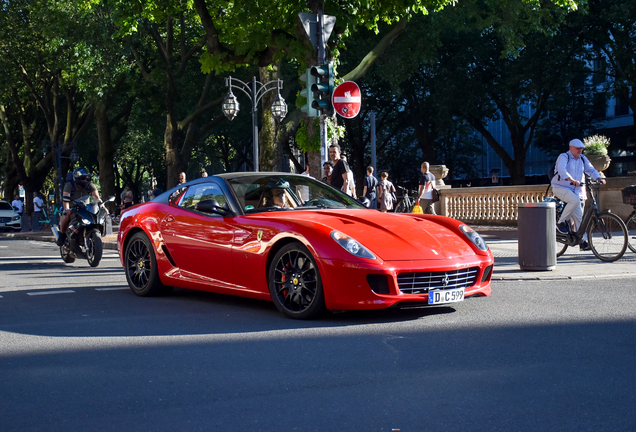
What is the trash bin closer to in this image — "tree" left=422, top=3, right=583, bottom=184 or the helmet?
the helmet

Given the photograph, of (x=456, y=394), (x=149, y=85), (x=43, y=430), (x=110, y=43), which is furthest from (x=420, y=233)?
(x=149, y=85)

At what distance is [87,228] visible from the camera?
513 inches

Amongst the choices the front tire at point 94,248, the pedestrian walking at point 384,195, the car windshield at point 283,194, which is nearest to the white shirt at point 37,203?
the pedestrian walking at point 384,195

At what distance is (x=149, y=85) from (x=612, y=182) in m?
17.5

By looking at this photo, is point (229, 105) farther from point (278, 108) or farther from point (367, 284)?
point (367, 284)

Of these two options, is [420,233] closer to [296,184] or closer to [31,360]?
[296,184]

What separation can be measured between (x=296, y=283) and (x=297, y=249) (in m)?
0.30

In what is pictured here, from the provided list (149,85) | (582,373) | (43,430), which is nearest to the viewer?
(43,430)

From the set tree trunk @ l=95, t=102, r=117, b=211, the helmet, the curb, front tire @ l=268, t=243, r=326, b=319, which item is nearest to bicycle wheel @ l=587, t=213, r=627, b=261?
front tire @ l=268, t=243, r=326, b=319

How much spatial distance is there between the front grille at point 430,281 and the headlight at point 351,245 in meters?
0.33

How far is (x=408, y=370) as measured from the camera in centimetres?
496

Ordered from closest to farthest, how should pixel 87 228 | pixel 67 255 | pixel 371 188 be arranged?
pixel 87 228 < pixel 67 255 < pixel 371 188

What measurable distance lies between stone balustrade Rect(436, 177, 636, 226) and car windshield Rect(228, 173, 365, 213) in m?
12.7

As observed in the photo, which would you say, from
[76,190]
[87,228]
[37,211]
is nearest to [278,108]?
[76,190]
